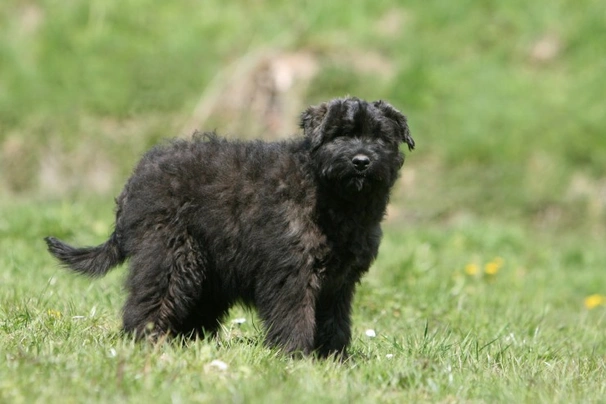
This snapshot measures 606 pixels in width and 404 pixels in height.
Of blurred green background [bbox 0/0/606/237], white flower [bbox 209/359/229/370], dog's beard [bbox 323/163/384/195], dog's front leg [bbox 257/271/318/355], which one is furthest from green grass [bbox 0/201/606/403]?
blurred green background [bbox 0/0/606/237]

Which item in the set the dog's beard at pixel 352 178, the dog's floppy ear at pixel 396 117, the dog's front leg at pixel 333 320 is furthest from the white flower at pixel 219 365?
the dog's floppy ear at pixel 396 117

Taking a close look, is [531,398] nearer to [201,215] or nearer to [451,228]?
[201,215]

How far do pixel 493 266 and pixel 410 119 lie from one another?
442cm

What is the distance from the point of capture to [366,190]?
554 cm

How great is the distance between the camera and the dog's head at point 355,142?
5.46 metres

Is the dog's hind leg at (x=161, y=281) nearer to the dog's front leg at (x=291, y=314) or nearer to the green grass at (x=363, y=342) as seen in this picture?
the green grass at (x=363, y=342)

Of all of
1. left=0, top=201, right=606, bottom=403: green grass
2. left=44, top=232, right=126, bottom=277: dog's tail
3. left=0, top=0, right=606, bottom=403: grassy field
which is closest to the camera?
left=0, top=201, right=606, bottom=403: green grass

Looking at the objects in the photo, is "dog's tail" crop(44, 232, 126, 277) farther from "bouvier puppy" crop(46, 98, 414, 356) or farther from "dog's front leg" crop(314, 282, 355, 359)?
"dog's front leg" crop(314, 282, 355, 359)

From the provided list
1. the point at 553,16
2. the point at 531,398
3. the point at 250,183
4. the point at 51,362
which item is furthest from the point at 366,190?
the point at 553,16

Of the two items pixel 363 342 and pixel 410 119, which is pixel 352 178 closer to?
pixel 363 342

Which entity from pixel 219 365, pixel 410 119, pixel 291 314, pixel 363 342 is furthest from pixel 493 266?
pixel 219 365

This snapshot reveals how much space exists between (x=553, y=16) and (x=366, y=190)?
10.4 meters

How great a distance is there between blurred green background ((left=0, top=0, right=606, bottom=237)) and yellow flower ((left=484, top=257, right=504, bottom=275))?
2.44 metres

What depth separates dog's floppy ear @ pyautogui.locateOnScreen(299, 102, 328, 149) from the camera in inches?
222
